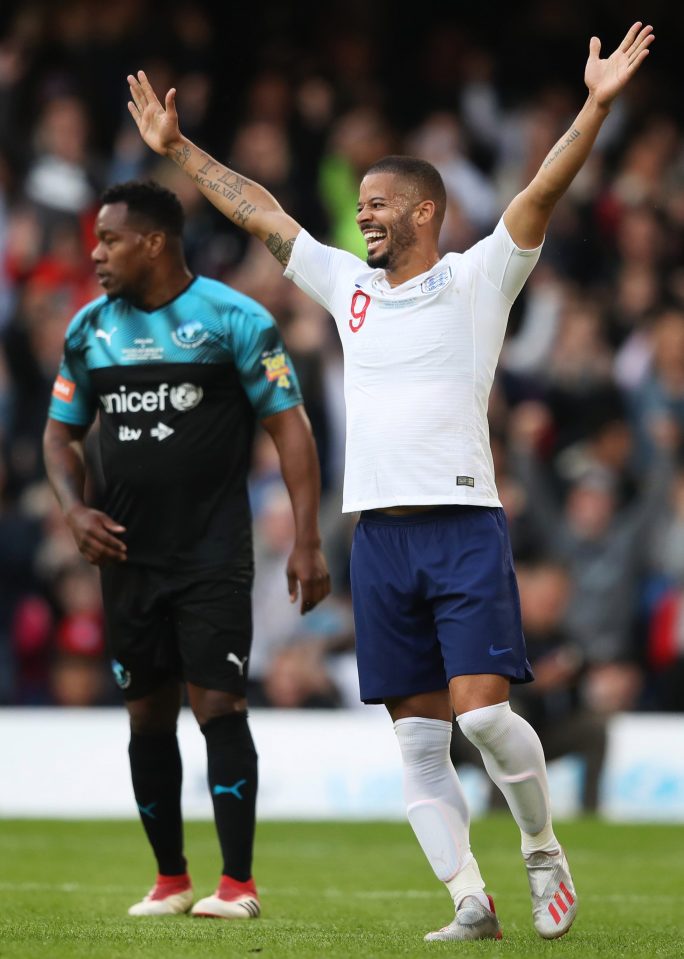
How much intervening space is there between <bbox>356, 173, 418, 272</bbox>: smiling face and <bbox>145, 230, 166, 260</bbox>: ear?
114 cm

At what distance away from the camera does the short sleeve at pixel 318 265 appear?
19.7 ft

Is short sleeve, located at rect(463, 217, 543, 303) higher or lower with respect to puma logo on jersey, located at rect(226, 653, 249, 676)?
higher

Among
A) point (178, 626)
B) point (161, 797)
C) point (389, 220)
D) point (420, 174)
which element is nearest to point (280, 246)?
point (389, 220)

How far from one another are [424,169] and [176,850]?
2689 millimetres

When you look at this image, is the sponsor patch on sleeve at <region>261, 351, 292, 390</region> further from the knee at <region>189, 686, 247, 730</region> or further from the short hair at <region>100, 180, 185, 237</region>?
the knee at <region>189, 686, 247, 730</region>

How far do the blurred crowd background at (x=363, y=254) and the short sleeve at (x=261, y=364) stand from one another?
5.21 meters

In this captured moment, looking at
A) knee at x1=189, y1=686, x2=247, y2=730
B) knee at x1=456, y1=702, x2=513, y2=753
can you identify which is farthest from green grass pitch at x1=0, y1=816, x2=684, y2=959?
knee at x1=189, y1=686, x2=247, y2=730

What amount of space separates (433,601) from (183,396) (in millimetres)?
1459

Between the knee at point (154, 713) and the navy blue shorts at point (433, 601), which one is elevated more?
the navy blue shorts at point (433, 601)

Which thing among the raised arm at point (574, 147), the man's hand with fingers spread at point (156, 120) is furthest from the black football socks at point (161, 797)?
the raised arm at point (574, 147)

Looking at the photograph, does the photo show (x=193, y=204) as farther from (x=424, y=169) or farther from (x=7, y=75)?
Result: (x=424, y=169)

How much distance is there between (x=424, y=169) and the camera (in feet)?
19.2

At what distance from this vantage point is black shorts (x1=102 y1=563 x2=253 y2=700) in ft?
20.9

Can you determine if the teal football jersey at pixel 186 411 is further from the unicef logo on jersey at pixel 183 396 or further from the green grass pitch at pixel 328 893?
the green grass pitch at pixel 328 893
